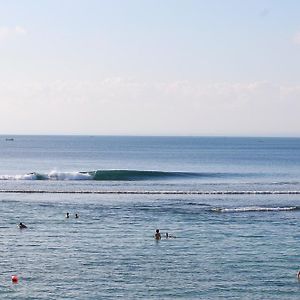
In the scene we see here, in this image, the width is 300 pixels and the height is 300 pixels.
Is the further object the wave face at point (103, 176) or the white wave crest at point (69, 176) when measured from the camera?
the white wave crest at point (69, 176)

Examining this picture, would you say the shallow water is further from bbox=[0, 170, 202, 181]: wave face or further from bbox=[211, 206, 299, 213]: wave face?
bbox=[0, 170, 202, 181]: wave face

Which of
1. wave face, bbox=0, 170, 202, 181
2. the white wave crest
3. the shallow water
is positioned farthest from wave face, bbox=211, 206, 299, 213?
the white wave crest

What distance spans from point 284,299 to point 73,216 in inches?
1244

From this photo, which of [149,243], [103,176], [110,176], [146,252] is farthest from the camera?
[103,176]

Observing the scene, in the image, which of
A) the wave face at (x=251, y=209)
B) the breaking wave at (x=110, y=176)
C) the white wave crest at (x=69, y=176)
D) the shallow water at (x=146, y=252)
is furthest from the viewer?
the white wave crest at (x=69, y=176)

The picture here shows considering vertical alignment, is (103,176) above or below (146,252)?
above

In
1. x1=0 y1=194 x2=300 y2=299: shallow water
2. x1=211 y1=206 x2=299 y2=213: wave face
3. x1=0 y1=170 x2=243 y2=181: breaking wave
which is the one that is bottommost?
x1=0 y1=194 x2=300 y2=299: shallow water

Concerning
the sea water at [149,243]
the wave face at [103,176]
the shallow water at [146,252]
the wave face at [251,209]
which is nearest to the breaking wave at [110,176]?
the wave face at [103,176]

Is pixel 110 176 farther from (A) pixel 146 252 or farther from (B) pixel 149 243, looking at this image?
(A) pixel 146 252

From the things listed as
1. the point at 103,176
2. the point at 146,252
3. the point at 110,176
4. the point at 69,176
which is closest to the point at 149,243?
the point at 146,252

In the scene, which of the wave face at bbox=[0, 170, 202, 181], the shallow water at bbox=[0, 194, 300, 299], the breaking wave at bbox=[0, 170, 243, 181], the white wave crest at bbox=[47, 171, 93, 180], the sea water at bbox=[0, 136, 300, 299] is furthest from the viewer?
the white wave crest at bbox=[47, 171, 93, 180]

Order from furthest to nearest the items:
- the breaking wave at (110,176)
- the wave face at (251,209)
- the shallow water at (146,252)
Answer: the breaking wave at (110,176) < the wave face at (251,209) < the shallow water at (146,252)

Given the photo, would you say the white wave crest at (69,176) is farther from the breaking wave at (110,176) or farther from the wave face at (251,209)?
the wave face at (251,209)

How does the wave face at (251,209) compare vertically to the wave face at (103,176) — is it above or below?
below
